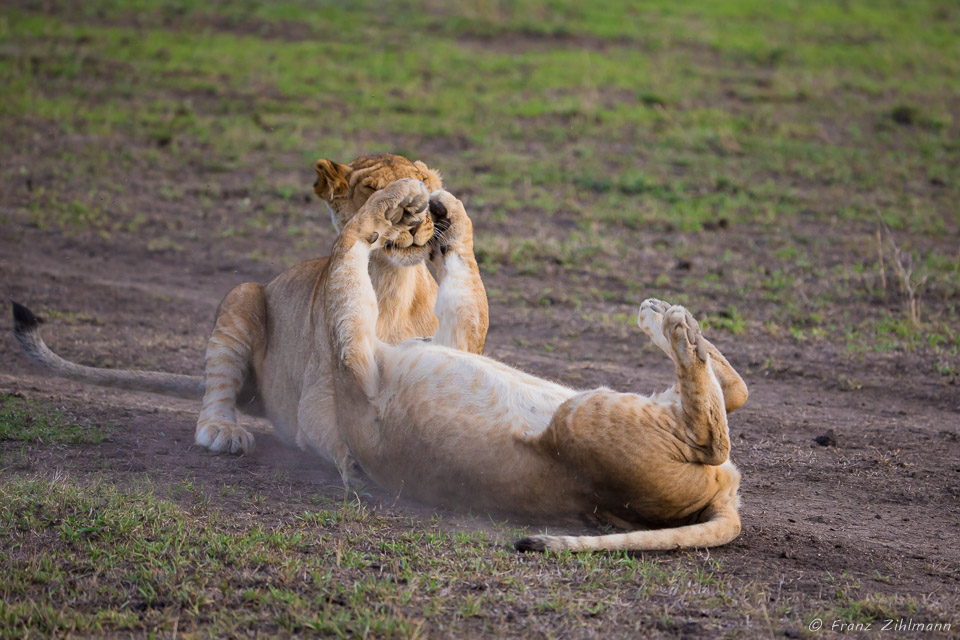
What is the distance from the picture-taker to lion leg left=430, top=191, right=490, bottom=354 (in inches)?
179

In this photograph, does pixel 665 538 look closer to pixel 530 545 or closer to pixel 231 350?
pixel 530 545

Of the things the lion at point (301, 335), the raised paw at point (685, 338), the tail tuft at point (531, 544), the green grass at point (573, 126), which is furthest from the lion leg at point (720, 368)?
the green grass at point (573, 126)

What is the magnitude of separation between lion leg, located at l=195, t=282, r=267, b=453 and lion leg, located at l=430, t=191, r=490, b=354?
112cm

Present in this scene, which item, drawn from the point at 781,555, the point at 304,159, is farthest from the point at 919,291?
the point at 304,159

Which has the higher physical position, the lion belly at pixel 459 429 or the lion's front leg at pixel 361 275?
the lion's front leg at pixel 361 275

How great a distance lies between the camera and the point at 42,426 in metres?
4.77

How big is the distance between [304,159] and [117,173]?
1.96 metres

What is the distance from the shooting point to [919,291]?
767cm

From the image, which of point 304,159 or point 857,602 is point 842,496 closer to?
point 857,602

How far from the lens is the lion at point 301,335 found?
4551 mm

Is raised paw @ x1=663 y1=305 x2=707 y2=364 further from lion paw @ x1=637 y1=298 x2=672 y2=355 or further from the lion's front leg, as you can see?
the lion's front leg

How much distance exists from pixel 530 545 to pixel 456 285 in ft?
5.18

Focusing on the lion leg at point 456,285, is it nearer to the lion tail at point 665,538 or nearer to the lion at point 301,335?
the lion at point 301,335

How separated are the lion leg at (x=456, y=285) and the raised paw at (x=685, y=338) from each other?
1.08 meters
